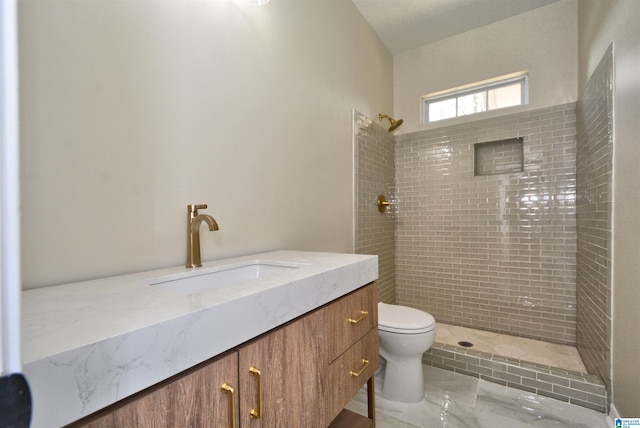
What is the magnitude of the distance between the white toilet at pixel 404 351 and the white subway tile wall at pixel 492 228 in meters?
1.20

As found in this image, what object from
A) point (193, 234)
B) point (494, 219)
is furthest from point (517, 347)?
point (193, 234)

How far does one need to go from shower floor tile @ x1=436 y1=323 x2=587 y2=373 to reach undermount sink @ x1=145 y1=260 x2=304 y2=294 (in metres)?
1.91

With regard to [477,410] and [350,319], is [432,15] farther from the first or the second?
[477,410]

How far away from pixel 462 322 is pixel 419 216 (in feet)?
→ 3.58

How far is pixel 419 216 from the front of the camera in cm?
309

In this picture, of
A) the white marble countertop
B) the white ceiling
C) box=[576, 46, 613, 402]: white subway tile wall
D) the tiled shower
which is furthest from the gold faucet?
the white ceiling

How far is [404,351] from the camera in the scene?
1812 mm

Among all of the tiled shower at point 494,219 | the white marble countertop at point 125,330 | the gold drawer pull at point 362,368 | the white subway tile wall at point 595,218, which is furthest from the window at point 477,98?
the white marble countertop at point 125,330

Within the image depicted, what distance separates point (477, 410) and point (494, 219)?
1613 millimetres

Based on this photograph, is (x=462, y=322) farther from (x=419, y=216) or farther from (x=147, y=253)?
(x=147, y=253)

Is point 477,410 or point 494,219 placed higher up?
point 494,219

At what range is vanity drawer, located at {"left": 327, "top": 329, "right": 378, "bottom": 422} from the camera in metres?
1.03

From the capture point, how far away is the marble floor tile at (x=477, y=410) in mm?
1657

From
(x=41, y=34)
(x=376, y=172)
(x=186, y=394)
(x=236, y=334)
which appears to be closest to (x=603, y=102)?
(x=376, y=172)
